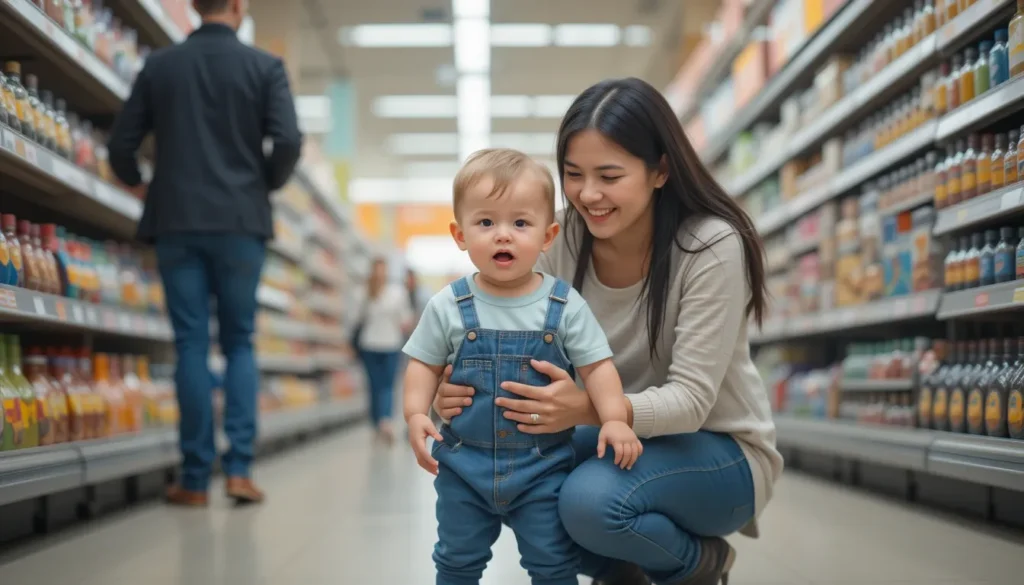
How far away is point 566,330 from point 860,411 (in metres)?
2.52

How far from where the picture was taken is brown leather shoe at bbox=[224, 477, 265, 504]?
3.30 metres

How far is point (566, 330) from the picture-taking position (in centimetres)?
160

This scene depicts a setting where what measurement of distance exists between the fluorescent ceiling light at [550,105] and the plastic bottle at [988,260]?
33.5 ft

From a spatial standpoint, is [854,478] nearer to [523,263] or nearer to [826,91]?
[826,91]

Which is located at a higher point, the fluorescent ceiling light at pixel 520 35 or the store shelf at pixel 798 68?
the fluorescent ceiling light at pixel 520 35

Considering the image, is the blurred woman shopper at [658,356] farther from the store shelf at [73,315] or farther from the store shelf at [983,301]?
the store shelf at [73,315]

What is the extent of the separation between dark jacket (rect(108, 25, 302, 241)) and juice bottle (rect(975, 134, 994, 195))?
2.17 m

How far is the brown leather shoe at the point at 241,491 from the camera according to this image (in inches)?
130

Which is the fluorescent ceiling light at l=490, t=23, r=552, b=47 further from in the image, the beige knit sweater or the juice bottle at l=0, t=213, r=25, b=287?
the beige knit sweater

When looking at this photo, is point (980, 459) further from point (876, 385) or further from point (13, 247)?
point (13, 247)

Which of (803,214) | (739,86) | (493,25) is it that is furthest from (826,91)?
(493,25)

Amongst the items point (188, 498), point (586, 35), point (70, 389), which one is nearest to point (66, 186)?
point (70, 389)

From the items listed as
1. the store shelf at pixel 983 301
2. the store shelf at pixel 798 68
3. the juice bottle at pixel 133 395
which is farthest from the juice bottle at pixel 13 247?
the store shelf at pixel 798 68

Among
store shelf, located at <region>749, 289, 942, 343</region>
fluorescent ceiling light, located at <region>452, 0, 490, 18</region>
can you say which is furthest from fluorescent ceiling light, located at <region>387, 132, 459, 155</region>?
store shelf, located at <region>749, 289, 942, 343</region>
